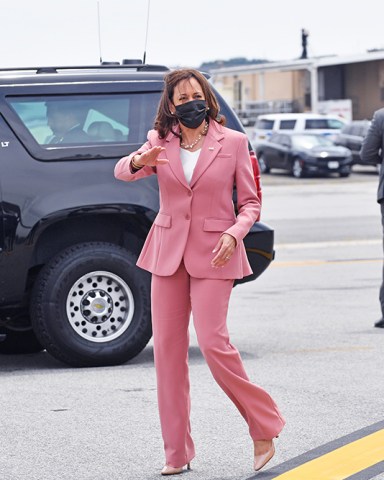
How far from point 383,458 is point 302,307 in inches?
227

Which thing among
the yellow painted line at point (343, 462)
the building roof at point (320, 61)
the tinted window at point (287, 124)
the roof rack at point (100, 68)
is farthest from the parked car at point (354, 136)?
the yellow painted line at point (343, 462)

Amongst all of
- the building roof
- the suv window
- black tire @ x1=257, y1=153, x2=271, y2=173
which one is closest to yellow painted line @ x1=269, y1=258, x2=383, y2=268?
the suv window

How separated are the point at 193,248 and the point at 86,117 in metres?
3.37

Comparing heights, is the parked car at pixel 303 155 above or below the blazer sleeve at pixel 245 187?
below

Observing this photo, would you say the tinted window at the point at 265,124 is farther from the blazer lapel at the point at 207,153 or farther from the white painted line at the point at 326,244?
the blazer lapel at the point at 207,153

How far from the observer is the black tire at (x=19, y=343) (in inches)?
363

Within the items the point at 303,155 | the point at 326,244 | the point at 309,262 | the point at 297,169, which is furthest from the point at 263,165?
the point at 309,262

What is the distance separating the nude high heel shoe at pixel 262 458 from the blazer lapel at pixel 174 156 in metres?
1.18

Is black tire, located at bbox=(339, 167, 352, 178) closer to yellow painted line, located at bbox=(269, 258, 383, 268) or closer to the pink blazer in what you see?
yellow painted line, located at bbox=(269, 258, 383, 268)

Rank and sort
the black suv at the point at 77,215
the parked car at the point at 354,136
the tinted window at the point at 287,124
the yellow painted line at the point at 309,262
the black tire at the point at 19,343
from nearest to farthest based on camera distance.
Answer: the black suv at the point at 77,215, the black tire at the point at 19,343, the yellow painted line at the point at 309,262, the parked car at the point at 354,136, the tinted window at the point at 287,124

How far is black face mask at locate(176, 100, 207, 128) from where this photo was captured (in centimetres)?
555

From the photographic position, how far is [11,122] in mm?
8500

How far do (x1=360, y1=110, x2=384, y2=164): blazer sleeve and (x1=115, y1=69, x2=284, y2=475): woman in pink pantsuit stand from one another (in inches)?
172

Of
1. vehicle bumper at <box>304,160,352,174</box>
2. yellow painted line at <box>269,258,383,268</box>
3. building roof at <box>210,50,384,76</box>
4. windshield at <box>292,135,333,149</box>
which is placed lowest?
vehicle bumper at <box>304,160,352,174</box>
